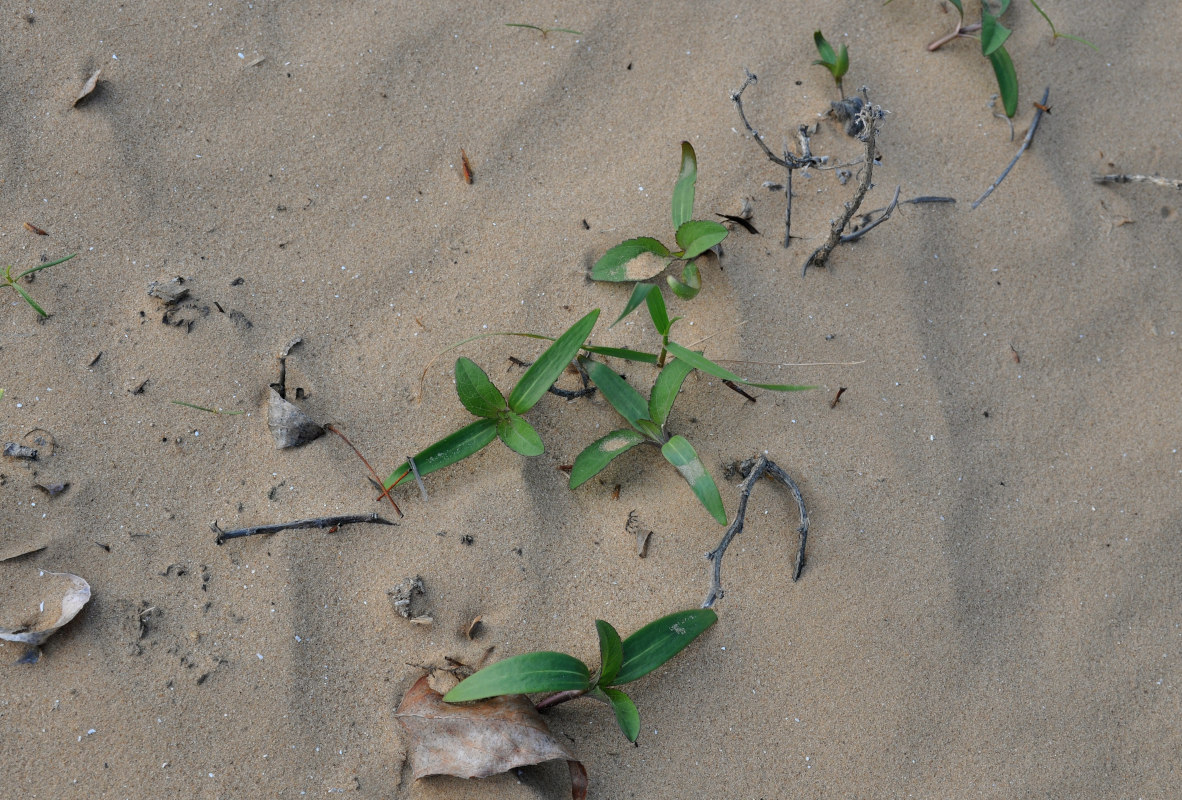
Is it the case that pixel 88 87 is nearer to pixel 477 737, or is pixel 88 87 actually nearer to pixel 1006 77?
pixel 477 737

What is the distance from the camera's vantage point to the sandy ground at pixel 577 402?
1.56m

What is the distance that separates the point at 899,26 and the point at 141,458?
7.00 feet

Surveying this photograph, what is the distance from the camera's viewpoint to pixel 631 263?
1.83 metres

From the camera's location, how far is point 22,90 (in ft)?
6.23

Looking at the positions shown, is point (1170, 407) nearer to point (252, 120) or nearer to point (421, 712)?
point (421, 712)

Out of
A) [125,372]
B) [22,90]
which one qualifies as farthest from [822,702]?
[22,90]

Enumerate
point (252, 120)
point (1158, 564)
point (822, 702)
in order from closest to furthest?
point (822, 702) < point (1158, 564) < point (252, 120)

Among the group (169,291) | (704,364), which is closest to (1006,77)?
(704,364)

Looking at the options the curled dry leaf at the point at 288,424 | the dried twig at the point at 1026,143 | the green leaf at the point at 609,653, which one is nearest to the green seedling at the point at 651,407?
the green leaf at the point at 609,653

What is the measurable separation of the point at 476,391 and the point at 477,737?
632 mm

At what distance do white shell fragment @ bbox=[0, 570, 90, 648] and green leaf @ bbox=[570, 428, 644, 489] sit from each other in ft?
3.06

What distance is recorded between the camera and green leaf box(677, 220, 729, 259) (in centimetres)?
177

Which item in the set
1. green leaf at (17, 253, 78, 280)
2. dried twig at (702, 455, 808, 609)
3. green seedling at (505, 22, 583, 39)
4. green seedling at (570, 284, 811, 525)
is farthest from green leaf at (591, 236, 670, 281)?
green leaf at (17, 253, 78, 280)

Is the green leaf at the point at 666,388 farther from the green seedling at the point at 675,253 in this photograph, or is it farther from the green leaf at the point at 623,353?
the green seedling at the point at 675,253
